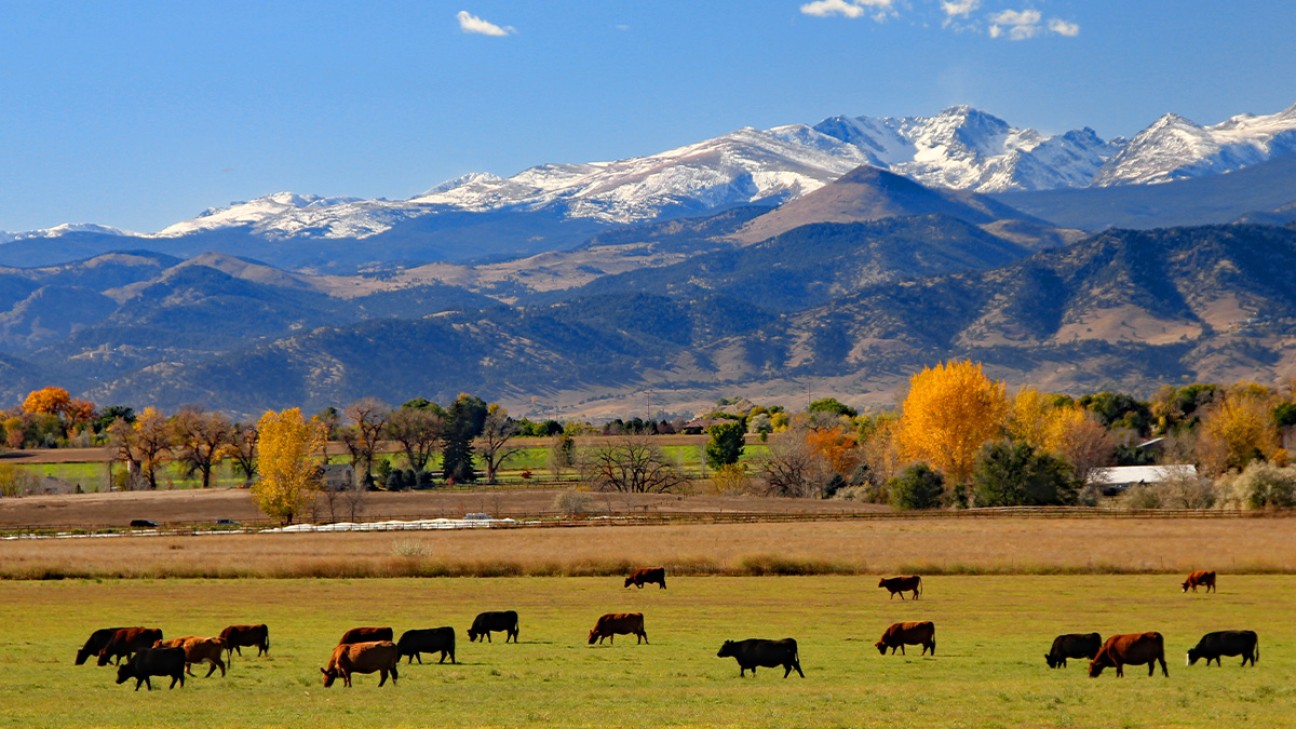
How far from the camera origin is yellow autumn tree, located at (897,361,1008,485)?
387ft

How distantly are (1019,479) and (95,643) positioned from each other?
79.1 meters

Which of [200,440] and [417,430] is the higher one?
[417,430]

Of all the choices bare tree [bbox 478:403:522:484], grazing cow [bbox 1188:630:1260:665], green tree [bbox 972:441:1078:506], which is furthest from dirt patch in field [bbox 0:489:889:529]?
grazing cow [bbox 1188:630:1260:665]

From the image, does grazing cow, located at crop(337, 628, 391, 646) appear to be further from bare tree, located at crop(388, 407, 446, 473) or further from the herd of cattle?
bare tree, located at crop(388, 407, 446, 473)

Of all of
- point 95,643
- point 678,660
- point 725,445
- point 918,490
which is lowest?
point 678,660

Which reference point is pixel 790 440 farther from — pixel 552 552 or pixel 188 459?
pixel 552 552

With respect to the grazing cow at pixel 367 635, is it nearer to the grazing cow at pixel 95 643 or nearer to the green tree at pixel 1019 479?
the grazing cow at pixel 95 643

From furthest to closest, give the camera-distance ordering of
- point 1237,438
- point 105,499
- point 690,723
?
point 1237,438, point 105,499, point 690,723

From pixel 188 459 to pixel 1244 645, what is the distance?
128m

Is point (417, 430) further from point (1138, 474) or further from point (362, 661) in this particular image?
point (362, 661)

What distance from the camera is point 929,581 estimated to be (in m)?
57.8

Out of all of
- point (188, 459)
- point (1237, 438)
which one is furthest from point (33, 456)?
point (1237, 438)

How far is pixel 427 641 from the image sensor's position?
35219 millimetres

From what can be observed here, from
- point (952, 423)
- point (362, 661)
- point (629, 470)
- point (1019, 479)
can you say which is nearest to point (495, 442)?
point (629, 470)
